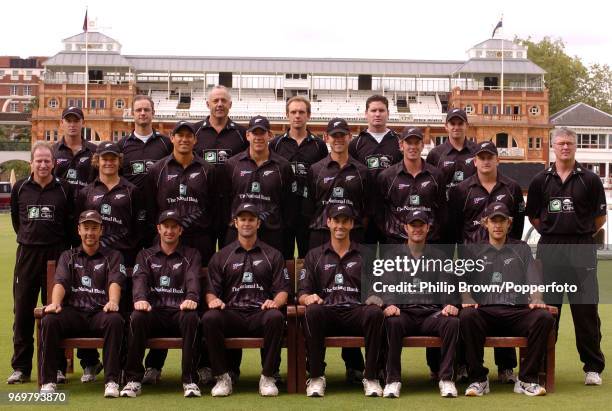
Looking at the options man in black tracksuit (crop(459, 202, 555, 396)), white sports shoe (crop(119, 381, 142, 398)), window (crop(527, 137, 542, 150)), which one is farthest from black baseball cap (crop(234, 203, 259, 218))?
window (crop(527, 137, 542, 150))

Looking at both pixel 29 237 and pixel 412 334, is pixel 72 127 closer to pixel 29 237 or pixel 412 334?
pixel 29 237

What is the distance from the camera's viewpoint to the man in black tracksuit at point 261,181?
903cm

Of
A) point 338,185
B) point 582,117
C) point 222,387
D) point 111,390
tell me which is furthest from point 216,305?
point 582,117

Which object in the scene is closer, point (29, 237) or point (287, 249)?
point (29, 237)

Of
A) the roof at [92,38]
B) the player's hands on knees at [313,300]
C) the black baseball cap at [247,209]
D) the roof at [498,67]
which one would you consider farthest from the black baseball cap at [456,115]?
the roof at [92,38]

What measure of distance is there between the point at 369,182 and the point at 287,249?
44.5 inches

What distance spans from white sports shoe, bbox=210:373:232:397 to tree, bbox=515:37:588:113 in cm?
8667

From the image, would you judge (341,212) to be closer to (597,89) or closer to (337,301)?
(337,301)

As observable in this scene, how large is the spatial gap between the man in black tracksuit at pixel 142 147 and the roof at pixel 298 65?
79565 millimetres

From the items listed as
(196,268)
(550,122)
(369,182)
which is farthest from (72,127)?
(550,122)

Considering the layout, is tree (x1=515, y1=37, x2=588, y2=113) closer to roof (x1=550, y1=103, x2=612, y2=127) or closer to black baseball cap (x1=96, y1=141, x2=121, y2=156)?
roof (x1=550, y1=103, x2=612, y2=127)

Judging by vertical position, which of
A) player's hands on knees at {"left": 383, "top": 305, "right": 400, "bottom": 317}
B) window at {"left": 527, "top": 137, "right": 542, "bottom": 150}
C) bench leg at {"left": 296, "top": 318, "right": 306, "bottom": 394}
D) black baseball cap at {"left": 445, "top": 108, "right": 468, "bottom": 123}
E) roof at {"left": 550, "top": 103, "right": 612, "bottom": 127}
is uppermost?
roof at {"left": 550, "top": 103, "right": 612, "bottom": 127}

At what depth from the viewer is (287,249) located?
9758mm

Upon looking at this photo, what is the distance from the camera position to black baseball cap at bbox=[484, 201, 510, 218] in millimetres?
8452
